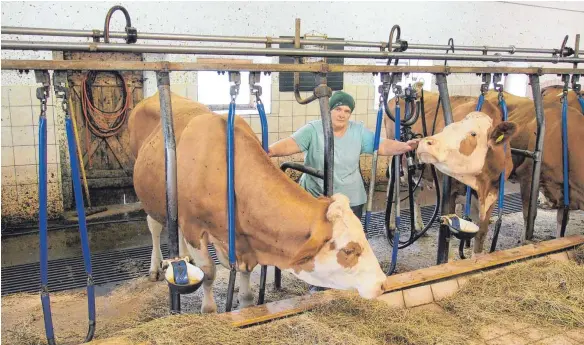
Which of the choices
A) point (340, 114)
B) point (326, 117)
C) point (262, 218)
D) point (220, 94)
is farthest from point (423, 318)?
point (220, 94)

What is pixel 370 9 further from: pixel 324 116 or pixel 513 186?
pixel 324 116

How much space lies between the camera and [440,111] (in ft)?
18.8

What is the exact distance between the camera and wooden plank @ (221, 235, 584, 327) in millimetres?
2635

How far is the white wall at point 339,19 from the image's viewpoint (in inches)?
239

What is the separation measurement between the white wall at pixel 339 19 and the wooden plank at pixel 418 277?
4631mm

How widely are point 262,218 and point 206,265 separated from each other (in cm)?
70

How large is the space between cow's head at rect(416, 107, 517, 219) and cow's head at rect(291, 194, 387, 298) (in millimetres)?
1241

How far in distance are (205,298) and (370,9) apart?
6.01 metres

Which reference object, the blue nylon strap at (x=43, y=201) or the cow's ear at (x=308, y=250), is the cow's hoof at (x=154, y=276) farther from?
the cow's ear at (x=308, y=250)

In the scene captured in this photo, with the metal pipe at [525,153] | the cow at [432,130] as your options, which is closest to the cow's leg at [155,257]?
the cow at [432,130]

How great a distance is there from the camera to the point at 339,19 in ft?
25.5

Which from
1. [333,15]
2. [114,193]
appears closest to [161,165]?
[114,193]

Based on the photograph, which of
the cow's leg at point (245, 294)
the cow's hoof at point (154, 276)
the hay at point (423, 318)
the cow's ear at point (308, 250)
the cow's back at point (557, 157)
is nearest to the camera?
the hay at point (423, 318)

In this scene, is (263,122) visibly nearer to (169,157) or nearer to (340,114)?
(169,157)
